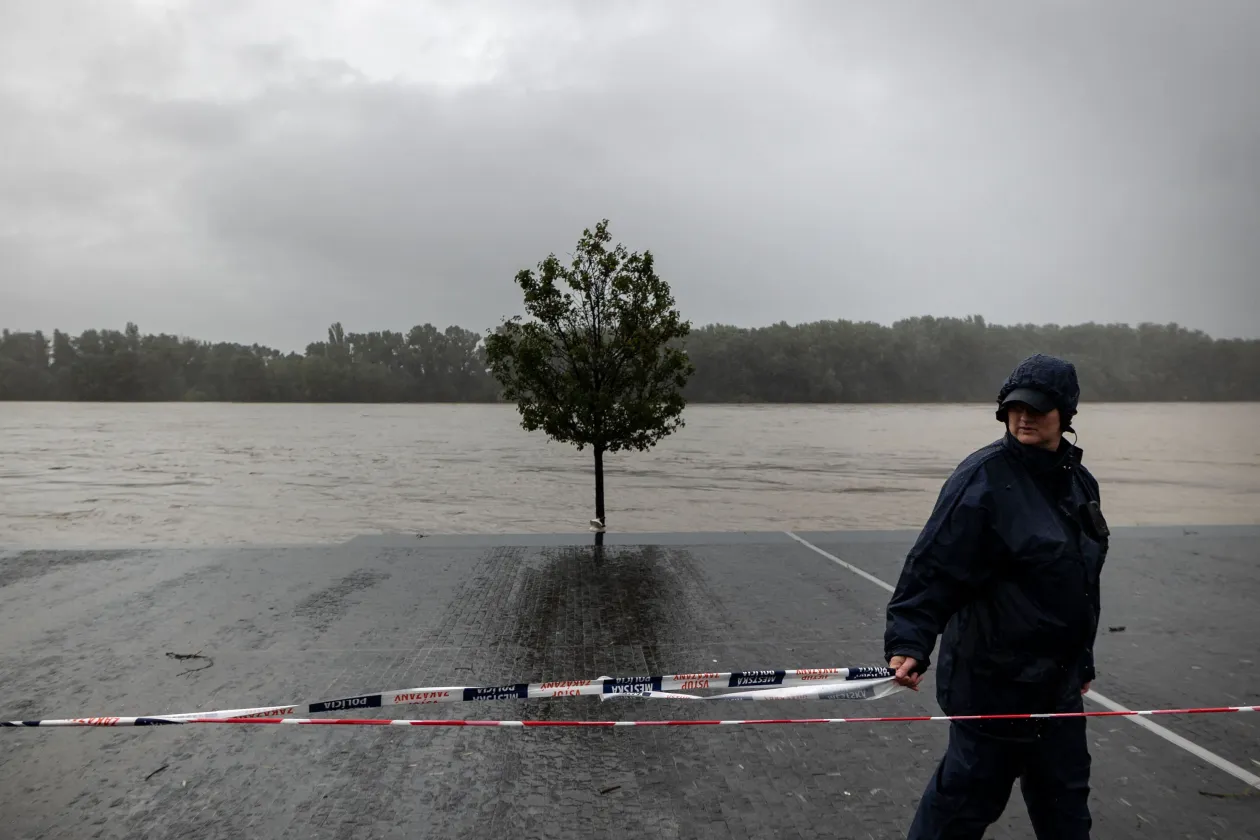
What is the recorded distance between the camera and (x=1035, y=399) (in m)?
2.65

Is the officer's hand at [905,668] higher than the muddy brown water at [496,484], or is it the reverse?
the officer's hand at [905,668]

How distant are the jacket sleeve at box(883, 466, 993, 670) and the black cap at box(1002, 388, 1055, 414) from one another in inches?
9.7

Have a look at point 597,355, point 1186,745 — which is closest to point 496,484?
point 597,355

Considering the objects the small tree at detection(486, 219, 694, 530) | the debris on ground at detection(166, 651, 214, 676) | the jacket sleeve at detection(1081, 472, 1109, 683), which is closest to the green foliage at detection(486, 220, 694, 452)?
the small tree at detection(486, 219, 694, 530)

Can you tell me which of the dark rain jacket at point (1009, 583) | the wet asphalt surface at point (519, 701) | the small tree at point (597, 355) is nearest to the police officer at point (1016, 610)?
the dark rain jacket at point (1009, 583)

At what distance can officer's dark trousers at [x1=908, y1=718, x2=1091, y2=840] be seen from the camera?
2613 mm

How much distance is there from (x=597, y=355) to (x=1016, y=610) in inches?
415

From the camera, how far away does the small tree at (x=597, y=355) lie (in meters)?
12.6

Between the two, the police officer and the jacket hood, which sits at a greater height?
the jacket hood

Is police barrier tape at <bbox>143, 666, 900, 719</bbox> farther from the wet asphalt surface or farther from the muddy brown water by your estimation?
the muddy brown water

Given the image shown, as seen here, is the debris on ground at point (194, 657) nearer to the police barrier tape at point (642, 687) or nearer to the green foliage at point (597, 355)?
the police barrier tape at point (642, 687)

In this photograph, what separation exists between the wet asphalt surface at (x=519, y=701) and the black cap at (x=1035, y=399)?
2.00 meters

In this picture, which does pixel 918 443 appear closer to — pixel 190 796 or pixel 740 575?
pixel 740 575

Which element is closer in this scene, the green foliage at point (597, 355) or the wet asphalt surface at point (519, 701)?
the wet asphalt surface at point (519, 701)
